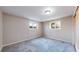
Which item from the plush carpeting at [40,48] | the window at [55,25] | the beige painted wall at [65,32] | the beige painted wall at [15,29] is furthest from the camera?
the window at [55,25]

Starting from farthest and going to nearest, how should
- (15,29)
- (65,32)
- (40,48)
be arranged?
(65,32) → (15,29) → (40,48)

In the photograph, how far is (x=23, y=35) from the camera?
3.93 metres

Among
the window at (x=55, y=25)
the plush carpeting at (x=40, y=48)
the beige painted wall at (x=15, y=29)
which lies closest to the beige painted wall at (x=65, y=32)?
the window at (x=55, y=25)

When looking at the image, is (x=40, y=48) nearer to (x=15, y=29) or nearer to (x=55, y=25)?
(x=15, y=29)

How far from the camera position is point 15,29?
3.37 meters

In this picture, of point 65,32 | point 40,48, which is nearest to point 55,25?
point 65,32

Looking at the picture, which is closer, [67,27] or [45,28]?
[67,27]

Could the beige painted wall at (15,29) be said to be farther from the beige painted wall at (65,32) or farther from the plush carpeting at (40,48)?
the beige painted wall at (65,32)

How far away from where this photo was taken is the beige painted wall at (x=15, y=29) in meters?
2.87

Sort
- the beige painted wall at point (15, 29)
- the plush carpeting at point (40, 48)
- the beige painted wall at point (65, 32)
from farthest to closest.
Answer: the beige painted wall at point (65, 32)
the beige painted wall at point (15, 29)
the plush carpeting at point (40, 48)
